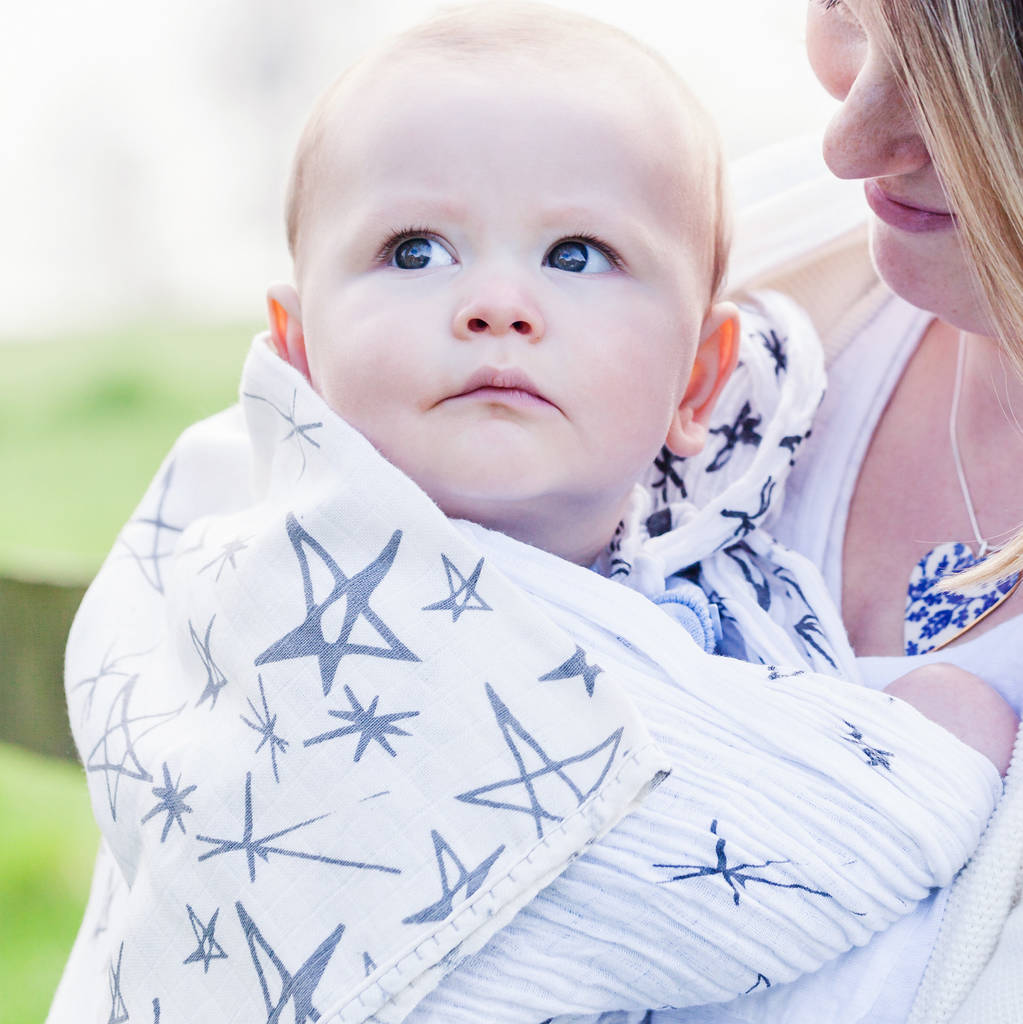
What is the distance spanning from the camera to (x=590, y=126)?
3.28ft

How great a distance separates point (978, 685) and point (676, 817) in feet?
1.17

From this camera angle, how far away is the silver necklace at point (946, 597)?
3.64 ft

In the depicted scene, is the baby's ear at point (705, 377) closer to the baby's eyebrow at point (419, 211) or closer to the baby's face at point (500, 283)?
the baby's face at point (500, 283)

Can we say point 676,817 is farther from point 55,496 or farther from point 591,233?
point 55,496

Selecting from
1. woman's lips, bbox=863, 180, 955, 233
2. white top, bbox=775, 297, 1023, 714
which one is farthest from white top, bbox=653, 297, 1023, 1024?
woman's lips, bbox=863, 180, 955, 233

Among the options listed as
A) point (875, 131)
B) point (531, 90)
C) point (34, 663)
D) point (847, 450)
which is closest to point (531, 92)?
point (531, 90)

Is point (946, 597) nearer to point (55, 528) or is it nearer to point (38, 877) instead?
point (38, 877)

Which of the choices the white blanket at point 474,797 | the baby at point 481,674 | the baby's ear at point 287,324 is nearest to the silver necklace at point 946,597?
the baby at point 481,674

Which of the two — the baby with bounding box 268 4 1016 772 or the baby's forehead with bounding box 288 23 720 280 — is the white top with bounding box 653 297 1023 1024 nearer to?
the baby with bounding box 268 4 1016 772

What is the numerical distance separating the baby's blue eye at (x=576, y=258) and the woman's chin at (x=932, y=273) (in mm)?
306

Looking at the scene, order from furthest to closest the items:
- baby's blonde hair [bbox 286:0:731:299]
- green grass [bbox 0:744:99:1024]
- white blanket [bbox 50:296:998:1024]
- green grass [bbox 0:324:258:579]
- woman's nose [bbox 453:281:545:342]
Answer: green grass [bbox 0:324:258:579], green grass [bbox 0:744:99:1024], baby's blonde hair [bbox 286:0:731:299], woman's nose [bbox 453:281:545:342], white blanket [bbox 50:296:998:1024]

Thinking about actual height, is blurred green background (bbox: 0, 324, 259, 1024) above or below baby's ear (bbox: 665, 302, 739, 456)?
below

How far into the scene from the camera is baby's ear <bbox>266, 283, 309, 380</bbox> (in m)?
1.15

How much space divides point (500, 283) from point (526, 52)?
0.82ft
